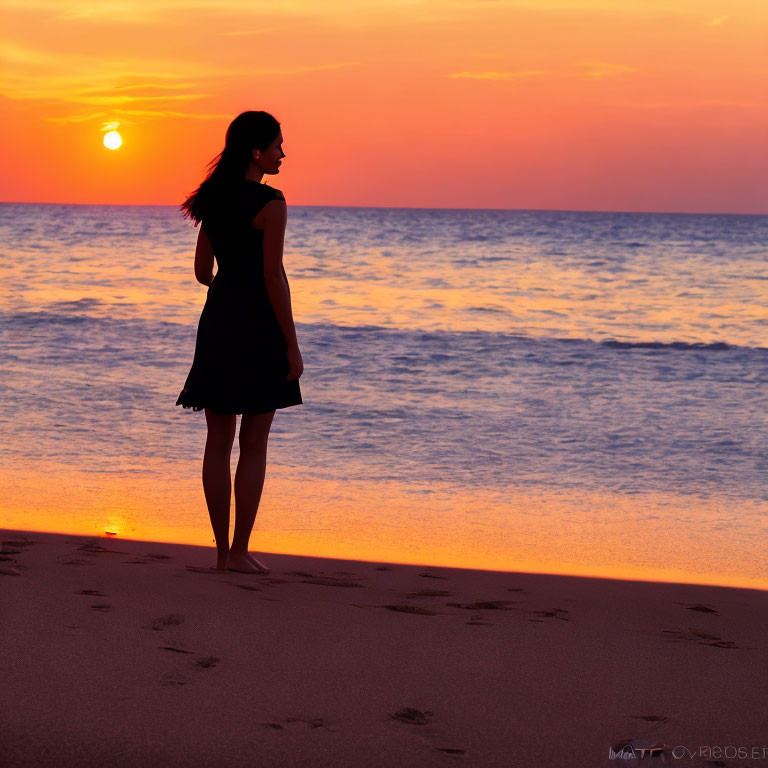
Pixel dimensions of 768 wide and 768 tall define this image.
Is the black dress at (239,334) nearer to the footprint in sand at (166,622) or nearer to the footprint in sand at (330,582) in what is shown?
the footprint in sand at (330,582)

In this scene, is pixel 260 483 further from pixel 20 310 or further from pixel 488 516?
pixel 20 310

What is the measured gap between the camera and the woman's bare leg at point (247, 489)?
363 centimetres

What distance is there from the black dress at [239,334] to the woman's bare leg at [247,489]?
0.48ft

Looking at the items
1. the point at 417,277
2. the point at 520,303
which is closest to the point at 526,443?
the point at 520,303

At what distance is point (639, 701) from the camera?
2504 millimetres

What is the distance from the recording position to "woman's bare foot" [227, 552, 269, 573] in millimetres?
3682

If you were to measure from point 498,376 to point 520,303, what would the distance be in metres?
8.60

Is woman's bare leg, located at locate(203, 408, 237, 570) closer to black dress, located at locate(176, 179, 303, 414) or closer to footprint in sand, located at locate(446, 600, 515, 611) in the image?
black dress, located at locate(176, 179, 303, 414)

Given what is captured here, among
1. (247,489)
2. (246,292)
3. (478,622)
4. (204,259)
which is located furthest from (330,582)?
(204,259)

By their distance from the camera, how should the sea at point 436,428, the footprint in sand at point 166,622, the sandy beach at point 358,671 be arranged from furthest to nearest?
the sea at point 436,428 < the footprint in sand at point 166,622 < the sandy beach at point 358,671

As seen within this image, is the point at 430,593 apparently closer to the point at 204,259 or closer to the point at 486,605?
the point at 486,605

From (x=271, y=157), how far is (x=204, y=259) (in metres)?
0.46

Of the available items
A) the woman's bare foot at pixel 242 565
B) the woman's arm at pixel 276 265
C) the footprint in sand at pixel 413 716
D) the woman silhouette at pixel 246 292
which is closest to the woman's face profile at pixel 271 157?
the woman silhouette at pixel 246 292

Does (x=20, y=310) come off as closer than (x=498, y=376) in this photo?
No
